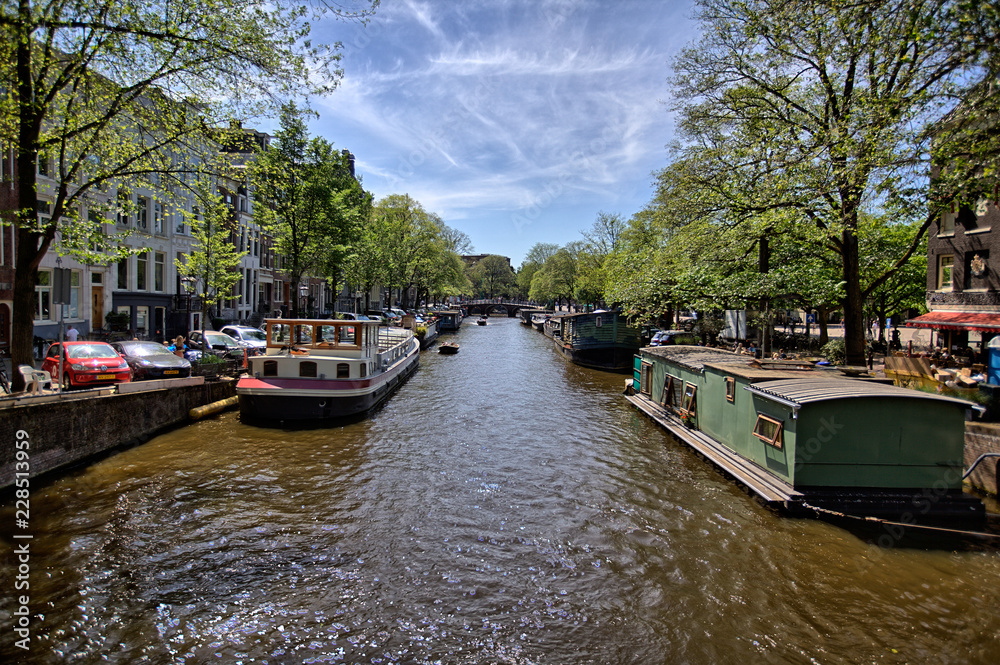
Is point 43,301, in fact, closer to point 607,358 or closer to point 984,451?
point 607,358

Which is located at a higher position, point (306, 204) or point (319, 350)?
point (306, 204)

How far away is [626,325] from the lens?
1210 inches

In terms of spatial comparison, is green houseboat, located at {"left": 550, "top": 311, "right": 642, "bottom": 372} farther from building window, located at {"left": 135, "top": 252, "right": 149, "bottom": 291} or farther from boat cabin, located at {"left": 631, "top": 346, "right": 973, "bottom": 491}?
building window, located at {"left": 135, "top": 252, "right": 149, "bottom": 291}

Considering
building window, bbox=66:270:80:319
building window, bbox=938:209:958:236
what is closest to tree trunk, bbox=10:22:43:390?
building window, bbox=66:270:80:319

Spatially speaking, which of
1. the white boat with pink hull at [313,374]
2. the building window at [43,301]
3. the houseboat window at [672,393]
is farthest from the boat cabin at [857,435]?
the building window at [43,301]

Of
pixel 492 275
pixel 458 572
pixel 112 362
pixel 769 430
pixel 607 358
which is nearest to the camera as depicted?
pixel 458 572

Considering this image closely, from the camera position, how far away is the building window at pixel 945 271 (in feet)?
81.4

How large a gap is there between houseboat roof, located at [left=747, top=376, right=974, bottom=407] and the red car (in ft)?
52.6

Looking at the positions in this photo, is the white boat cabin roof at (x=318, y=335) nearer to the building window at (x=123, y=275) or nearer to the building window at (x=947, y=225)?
the building window at (x=123, y=275)

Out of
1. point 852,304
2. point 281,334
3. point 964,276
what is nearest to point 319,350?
point 281,334

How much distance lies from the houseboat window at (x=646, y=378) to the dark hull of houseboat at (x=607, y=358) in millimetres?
10767

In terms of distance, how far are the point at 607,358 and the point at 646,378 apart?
12.3 metres

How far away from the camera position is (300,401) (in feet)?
51.3

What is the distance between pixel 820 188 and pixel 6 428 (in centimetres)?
1742
